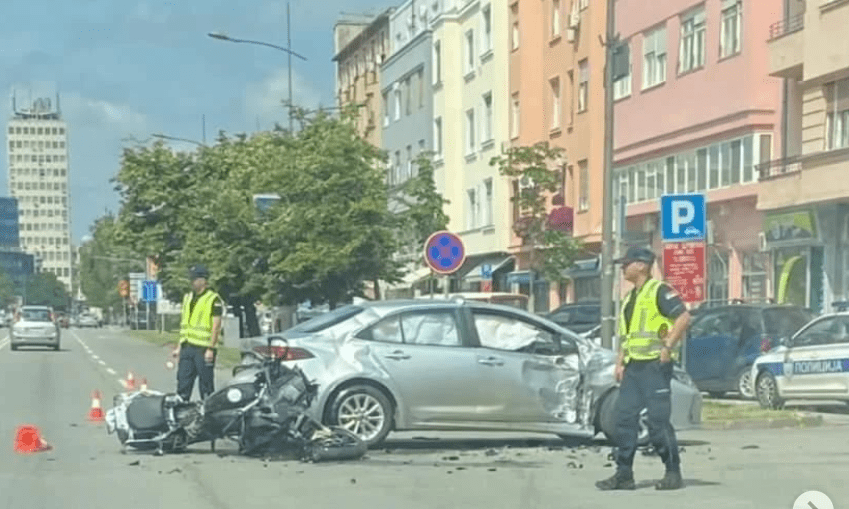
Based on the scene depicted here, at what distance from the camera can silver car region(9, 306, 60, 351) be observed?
51.2 metres

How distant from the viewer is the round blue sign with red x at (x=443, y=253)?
2130 centimetres

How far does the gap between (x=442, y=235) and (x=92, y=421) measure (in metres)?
5.63

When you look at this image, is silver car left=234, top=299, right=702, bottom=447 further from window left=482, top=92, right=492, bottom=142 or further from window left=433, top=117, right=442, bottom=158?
window left=433, top=117, right=442, bottom=158

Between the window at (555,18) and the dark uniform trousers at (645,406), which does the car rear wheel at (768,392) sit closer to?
the dark uniform trousers at (645,406)

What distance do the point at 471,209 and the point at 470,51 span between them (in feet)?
20.0

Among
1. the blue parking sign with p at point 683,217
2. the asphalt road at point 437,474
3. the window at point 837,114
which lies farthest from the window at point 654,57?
the asphalt road at point 437,474

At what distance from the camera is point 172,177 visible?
57312mm

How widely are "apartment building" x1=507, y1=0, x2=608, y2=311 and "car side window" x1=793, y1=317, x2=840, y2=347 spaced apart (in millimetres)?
22189

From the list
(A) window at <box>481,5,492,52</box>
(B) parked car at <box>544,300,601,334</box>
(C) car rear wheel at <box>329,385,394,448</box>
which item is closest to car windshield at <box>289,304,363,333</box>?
(C) car rear wheel at <box>329,385,394,448</box>

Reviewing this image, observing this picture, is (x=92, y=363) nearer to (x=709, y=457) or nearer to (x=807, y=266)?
(x=807, y=266)

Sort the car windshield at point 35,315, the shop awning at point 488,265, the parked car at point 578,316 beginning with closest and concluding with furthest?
the parked car at point 578,316, the car windshield at point 35,315, the shop awning at point 488,265

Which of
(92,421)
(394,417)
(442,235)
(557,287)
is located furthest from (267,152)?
(394,417)

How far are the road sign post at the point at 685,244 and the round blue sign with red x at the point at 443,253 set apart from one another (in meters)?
3.33

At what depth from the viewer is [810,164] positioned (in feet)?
98.8
